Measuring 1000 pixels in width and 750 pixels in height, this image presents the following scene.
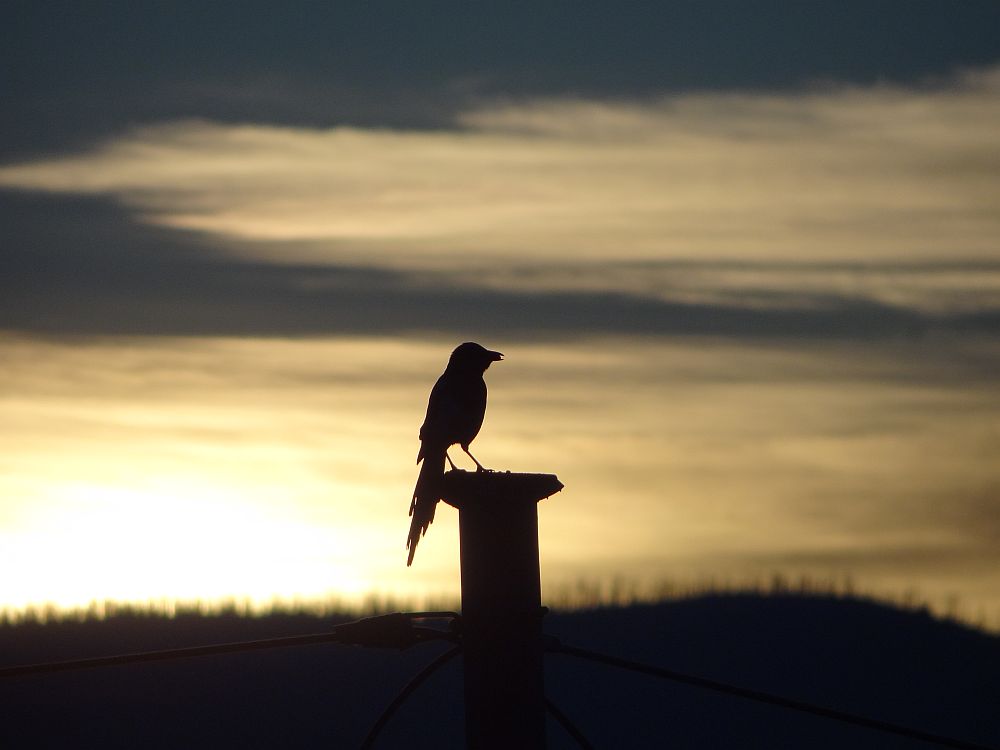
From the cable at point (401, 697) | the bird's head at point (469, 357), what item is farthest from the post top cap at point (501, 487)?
the bird's head at point (469, 357)

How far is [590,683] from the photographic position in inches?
2955

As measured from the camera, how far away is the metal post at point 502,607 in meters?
5.35

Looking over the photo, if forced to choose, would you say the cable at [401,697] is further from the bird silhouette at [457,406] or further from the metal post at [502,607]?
the bird silhouette at [457,406]

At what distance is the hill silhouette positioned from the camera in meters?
68.8

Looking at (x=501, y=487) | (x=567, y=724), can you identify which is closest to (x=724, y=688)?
(x=567, y=724)

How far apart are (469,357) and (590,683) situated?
64315mm

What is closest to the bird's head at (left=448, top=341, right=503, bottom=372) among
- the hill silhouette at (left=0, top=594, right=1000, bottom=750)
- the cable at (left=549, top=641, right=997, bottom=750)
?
the cable at (left=549, top=641, right=997, bottom=750)

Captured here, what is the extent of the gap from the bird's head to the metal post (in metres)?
Answer: 7.65

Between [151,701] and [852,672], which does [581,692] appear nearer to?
[852,672]

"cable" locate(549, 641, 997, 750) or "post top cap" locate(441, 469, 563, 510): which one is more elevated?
"post top cap" locate(441, 469, 563, 510)

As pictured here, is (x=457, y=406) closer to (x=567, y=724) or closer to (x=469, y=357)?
(x=469, y=357)

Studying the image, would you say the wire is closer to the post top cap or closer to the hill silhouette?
the post top cap

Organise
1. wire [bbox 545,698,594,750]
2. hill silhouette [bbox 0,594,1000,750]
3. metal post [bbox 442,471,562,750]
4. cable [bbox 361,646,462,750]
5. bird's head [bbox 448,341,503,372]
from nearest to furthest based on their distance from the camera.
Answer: cable [bbox 361,646,462,750], wire [bbox 545,698,594,750], metal post [bbox 442,471,562,750], bird's head [bbox 448,341,503,372], hill silhouette [bbox 0,594,1000,750]

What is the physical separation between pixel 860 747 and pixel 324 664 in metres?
30.5
